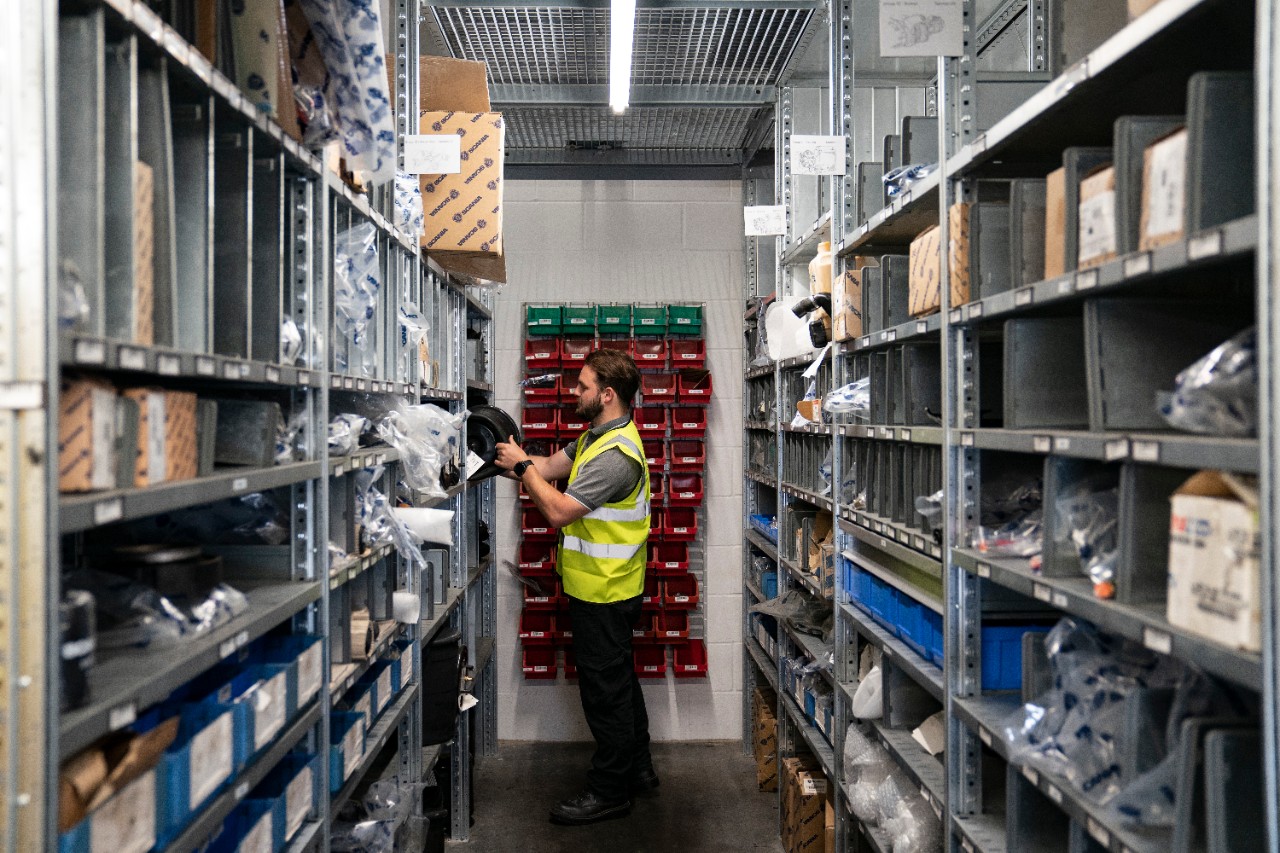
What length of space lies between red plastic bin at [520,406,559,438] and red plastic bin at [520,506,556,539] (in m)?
0.45

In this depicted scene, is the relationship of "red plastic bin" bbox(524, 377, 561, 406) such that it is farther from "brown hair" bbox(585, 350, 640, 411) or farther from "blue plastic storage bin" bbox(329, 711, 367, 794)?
"blue plastic storage bin" bbox(329, 711, 367, 794)

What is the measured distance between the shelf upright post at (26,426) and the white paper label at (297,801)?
904mm

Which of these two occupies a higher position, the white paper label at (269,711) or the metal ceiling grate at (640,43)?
the metal ceiling grate at (640,43)

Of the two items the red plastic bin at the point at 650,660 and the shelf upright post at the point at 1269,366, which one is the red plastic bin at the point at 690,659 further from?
the shelf upright post at the point at 1269,366

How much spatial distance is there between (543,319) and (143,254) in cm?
405

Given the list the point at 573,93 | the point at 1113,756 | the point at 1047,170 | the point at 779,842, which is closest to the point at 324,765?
the point at 1113,756

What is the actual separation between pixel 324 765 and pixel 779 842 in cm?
279

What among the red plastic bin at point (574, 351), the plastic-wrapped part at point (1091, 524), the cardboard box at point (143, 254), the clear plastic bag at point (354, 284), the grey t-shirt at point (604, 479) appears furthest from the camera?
the red plastic bin at point (574, 351)

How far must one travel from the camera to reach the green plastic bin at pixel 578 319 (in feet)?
17.9

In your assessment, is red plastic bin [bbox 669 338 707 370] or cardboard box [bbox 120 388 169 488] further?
red plastic bin [bbox 669 338 707 370]

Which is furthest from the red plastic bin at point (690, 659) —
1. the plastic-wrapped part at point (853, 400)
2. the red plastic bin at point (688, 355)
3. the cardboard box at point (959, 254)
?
the cardboard box at point (959, 254)

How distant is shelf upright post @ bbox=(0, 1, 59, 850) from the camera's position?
3.45 feet

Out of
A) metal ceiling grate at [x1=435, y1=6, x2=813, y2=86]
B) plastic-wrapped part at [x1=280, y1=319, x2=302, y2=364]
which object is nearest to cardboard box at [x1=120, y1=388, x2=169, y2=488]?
plastic-wrapped part at [x1=280, y1=319, x2=302, y2=364]

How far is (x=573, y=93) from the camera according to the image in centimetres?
478
